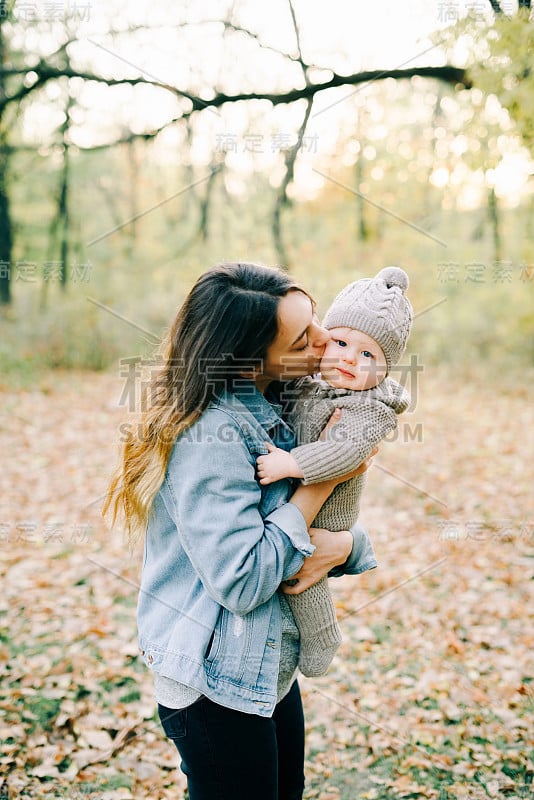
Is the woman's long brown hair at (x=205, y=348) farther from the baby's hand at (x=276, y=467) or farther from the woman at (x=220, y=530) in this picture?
the baby's hand at (x=276, y=467)

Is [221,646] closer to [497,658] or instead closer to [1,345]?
[497,658]

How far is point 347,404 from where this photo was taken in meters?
1.67

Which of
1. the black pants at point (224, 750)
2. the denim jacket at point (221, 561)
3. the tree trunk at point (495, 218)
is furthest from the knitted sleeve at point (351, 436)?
the tree trunk at point (495, 218)

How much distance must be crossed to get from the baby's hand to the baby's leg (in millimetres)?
304

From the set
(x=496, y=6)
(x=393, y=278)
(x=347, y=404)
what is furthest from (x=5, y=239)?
(x=347, y=404)

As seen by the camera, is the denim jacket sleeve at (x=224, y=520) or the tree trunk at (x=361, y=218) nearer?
the denim jacket sleeve at (x=224, y=520)

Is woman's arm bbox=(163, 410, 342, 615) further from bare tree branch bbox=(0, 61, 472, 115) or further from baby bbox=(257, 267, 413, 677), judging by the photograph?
bare tree branch bbox=(0, 61, 472, 115)

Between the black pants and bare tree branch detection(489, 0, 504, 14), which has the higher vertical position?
bare tree branch detection(489, 0, 504, 14)

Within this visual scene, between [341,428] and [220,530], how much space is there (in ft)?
1.51

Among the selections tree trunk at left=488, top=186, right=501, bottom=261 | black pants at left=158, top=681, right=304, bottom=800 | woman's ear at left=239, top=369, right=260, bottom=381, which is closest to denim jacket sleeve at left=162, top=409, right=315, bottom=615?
woman's ear at left=239, top=369, right=260, bottom=381

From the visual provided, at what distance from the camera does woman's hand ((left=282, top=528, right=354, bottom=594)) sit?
153 cm

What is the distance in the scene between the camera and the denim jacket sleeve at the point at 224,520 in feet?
4.25

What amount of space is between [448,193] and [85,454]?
8355mm

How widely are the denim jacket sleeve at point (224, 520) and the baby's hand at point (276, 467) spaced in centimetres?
A: 5
